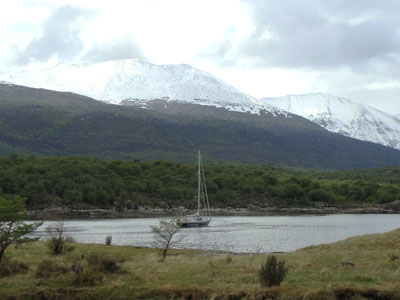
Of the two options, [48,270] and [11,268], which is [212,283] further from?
[11,268]

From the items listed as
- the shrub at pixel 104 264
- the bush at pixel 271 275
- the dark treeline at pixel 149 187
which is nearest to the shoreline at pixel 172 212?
the dark treeline at pixel 149 187

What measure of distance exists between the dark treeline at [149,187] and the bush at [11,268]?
8976 cm

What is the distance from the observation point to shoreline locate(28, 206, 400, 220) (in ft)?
354

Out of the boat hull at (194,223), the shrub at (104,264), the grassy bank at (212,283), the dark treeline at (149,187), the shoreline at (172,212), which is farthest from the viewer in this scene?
the dark treeline at (149,187)

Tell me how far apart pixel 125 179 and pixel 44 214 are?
40.1 meters

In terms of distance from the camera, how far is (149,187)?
444ft

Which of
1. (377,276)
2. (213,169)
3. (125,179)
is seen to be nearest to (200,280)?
(377,276)

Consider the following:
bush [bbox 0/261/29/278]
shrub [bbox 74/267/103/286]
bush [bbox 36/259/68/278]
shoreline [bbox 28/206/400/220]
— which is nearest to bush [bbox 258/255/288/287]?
shrub [bbox 74/267/103/286]

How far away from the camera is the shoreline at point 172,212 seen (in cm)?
10803

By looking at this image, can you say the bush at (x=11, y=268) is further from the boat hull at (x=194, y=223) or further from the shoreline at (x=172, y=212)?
the shoreline at (x=172, y=212)

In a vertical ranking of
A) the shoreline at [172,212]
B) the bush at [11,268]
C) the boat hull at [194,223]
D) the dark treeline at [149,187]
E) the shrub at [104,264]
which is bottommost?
the bush at [11,268]

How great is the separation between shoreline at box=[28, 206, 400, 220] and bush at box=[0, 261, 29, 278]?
249 feet

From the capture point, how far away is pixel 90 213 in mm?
115375

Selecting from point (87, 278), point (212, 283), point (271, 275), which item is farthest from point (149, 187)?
point (271, 275)
